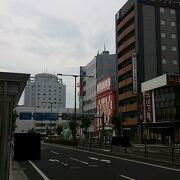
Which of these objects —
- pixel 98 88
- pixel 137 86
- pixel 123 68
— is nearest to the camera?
pixel 137 86

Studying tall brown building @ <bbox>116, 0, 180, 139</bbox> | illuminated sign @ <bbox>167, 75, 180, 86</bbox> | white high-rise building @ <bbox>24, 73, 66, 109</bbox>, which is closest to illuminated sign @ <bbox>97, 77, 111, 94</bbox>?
tall brown building @ <bbox>116, 0, 180, 139</bbox>

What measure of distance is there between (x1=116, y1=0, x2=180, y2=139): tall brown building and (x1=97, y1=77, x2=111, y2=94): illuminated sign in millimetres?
11734

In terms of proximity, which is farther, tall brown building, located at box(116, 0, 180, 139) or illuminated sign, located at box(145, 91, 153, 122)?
tall brown building, located at box(116, 0, 180, 139)

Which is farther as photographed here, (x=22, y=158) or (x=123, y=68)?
(x=123, y=68)

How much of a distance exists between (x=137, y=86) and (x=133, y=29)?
14837 mm

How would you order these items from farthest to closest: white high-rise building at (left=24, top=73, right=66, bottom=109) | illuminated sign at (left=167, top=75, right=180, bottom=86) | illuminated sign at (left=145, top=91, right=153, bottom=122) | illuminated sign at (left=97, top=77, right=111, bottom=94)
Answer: white high-rise building at (left=24, top=73, right=66, bottom=109), illuminated sign at (left=97, top=77, right=111, bottom=94), illuminated sign at (left=145, top=91, right=153, bottom=122), illuminated sign at (left=167, top=75, right=180, bottom=86)

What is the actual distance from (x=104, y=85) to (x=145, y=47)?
88.0 feet

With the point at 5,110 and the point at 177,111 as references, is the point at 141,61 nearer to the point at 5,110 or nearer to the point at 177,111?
the point at 177,111

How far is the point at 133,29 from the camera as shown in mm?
86938

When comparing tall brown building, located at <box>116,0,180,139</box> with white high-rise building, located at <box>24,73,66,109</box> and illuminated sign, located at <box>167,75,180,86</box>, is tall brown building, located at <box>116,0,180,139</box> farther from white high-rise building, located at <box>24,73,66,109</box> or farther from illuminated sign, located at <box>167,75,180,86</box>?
white high-rise building, located at <box>24,73,66,109</box>

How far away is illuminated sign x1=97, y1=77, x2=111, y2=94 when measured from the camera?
10388cm

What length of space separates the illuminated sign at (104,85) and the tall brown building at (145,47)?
11.7 meters

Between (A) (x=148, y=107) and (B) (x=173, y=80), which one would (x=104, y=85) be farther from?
(B) (x=173, y=80)

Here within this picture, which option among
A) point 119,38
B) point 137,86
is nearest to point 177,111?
point 137,86
